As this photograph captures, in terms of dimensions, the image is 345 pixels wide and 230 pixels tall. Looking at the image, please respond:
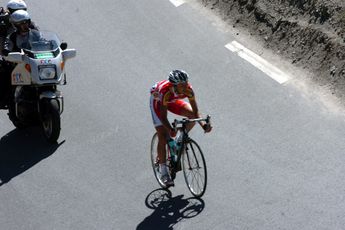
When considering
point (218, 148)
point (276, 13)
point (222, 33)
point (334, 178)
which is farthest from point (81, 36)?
point (334, 178)

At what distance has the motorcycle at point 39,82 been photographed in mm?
12484

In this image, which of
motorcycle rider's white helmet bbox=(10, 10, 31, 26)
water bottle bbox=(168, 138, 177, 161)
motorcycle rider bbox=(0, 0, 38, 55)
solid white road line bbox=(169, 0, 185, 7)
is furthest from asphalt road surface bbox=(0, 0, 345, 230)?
motorcycle rider's white helmet bbox=(10, 10, 31, 26)

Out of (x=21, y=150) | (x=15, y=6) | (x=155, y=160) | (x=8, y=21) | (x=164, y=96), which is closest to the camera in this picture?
(x=164, y=96)

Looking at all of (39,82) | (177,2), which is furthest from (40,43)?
(177,2)

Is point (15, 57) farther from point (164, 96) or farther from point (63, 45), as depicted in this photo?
point (164, 96)

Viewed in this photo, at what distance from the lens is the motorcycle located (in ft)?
41.0

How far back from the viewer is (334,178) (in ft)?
37.6

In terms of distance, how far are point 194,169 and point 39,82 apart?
3028 millimetres

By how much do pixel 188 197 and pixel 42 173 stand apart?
2.42m

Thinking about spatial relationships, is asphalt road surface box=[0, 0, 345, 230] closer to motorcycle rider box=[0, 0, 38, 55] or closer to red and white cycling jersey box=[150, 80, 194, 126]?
red and white cycling jersey box=[150, 80, 194, 126]

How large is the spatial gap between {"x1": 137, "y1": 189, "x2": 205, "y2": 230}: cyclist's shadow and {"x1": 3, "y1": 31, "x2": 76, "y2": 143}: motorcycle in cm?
→ 228

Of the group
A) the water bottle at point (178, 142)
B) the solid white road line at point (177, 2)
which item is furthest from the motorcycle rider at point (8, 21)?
the solid white road line at point (177, 2)

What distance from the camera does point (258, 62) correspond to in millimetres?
14555

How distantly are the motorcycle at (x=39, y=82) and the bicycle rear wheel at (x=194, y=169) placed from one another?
98.0 inches
